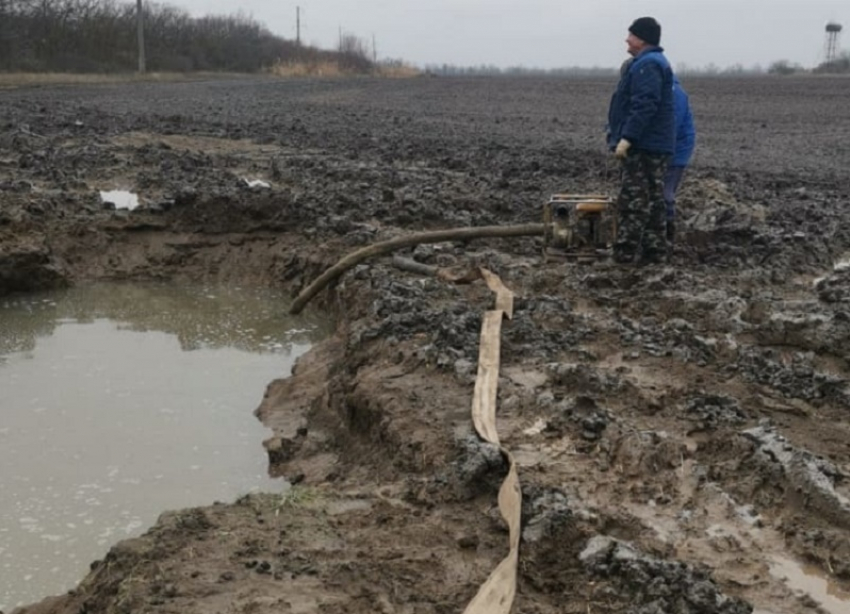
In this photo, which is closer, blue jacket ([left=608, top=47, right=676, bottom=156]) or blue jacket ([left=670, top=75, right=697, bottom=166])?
blue jacket ([left=608, top=47, right=676, bottom=156])

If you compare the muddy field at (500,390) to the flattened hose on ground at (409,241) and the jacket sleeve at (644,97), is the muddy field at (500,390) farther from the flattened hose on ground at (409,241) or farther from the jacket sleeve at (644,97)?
the jacket sleeve at (644,97)

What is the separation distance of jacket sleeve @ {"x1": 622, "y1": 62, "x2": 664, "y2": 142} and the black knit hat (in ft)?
0.75

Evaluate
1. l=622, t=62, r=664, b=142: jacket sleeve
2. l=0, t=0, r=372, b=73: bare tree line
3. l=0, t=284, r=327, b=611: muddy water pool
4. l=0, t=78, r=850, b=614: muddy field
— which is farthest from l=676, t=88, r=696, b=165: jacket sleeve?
l=0, t=0, r=372, b=73: bare tree line

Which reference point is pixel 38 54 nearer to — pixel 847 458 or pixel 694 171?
pixel 694 171

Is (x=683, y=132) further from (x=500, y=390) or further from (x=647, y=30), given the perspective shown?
(x=500, y=390)

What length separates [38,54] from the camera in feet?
147

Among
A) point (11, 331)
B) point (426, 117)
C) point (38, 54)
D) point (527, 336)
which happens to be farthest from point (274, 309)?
point (38, 54)

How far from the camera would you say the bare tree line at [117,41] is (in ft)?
143

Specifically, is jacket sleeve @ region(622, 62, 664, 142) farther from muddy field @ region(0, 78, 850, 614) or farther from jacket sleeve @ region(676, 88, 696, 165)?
muddy field @ region(0, 78, 850, 614)

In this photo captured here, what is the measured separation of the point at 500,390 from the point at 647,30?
11.4 ft

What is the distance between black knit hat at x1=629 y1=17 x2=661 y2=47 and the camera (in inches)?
280

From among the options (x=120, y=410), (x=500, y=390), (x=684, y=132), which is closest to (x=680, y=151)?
(x=684, y=132)

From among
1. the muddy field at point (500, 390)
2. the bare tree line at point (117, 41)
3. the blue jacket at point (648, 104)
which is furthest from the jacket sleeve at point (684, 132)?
the bare tree line at point (117, 41)

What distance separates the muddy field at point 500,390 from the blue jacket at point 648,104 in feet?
3.42
